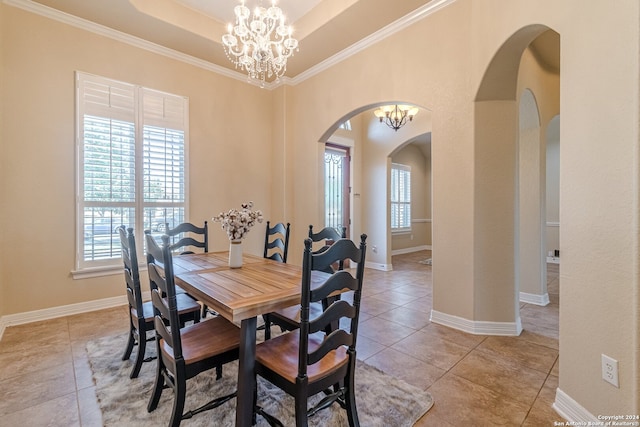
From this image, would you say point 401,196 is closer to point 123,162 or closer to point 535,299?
point 535,299

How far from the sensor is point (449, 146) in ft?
9.87

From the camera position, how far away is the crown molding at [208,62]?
120 inches

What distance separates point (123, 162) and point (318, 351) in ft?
11.6

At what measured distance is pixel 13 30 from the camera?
2.97 metres

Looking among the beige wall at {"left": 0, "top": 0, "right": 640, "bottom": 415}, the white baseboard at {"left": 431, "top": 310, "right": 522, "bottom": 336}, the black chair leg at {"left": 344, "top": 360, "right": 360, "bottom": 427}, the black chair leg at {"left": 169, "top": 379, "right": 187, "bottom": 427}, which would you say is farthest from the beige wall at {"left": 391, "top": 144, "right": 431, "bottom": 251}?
the black chair leg at {"left": 169, "top": 379, "right": 187, "bottom": 427}

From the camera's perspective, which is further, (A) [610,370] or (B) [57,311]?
(B) [57,311]

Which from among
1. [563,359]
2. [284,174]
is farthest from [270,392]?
[284,174]

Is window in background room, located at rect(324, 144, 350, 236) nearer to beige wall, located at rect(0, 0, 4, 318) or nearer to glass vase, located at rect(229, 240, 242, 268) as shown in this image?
glass vase, located at rect(229, 240, 242, 268)

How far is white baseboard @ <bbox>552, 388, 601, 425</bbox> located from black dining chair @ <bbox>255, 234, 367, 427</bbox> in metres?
1.27

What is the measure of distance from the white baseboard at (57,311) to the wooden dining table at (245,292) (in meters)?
1.84

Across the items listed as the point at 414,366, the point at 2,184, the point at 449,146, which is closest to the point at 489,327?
the point at 414,366

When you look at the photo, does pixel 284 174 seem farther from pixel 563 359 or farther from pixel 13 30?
pixel 563 359

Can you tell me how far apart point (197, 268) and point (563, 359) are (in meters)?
2.56

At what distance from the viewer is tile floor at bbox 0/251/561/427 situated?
1745mm
